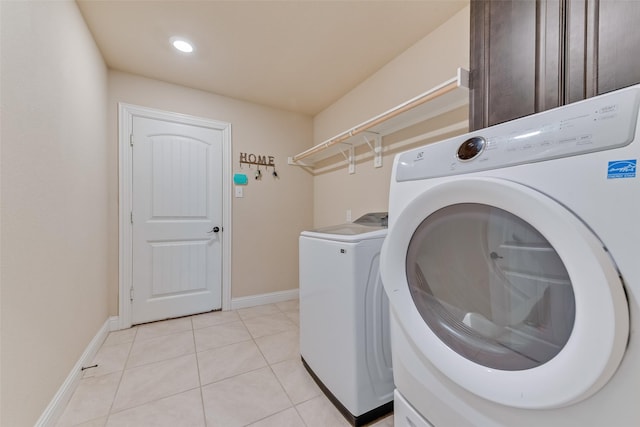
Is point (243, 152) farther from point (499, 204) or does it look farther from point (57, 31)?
point (499, 204)

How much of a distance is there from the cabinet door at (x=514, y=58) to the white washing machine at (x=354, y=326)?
2.41 ft

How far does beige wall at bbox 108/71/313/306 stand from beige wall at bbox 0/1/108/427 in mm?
635

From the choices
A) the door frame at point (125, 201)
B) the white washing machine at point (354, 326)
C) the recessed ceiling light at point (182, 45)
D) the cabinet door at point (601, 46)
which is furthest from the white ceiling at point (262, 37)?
the white washing machine at point (354, 326)

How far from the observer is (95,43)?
1.84 metres

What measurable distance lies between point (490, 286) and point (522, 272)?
0.31 ft

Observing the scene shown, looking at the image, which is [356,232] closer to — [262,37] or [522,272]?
[522,272]


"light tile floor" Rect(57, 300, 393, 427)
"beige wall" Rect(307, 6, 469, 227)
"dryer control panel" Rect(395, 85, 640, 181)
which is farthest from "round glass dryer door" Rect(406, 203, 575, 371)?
"beige wall" Rect(307, 6, 469, 227)

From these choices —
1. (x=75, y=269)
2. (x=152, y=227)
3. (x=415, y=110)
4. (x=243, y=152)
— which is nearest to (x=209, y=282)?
(x=152, y=227)

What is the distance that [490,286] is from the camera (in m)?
0.70

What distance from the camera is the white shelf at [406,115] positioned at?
1320 millimetres

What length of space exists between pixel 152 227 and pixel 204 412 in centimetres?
164

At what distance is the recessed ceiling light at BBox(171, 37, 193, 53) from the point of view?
1.81m

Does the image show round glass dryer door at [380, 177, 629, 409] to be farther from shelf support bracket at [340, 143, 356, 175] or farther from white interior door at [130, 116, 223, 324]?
white interior door at [130, 116, 223, 324]

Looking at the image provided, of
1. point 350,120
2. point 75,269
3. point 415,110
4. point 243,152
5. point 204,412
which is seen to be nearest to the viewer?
point 204,412
